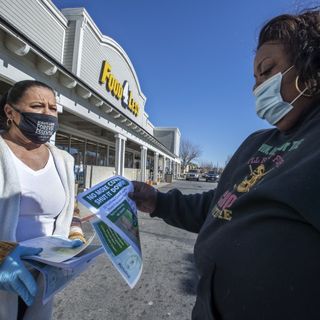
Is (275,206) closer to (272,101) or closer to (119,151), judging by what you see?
(272,101)

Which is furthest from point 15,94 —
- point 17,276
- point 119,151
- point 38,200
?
point 119,151

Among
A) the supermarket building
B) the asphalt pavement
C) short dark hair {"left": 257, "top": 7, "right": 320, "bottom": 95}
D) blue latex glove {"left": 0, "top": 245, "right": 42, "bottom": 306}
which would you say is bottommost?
the asphalt pavement

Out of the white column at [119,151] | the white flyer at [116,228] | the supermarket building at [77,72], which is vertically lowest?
the white flyer at [116,228]

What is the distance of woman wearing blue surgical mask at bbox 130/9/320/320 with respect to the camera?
0.71 m

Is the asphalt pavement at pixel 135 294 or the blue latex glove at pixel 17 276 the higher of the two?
the blue latex glove at pixel 17 276

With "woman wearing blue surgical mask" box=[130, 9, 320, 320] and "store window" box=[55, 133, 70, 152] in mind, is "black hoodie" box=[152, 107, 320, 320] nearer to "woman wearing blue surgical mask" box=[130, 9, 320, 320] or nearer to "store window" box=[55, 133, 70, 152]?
"woman wearing blue surgical mask" box=[130, 9, 320, 320]

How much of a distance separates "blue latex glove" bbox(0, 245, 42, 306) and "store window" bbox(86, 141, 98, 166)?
13171 millimetres

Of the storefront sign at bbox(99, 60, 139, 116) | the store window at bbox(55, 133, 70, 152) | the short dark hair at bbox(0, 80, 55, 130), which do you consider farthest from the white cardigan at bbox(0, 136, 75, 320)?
the storefront sign at bbox(99, 60, 139, 116)

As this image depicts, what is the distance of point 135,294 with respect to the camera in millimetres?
3527

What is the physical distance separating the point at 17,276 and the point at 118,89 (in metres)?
13.9

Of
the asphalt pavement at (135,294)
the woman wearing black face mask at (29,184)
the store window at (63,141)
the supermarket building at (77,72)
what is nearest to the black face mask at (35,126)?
the woman wearing black face mask at (29,184)

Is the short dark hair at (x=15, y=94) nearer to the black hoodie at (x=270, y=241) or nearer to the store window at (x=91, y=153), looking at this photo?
the black hoodie at (x=270, y=241)

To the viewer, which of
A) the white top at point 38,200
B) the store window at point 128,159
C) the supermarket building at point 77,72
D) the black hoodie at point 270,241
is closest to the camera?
the black hoodie at point 270,241

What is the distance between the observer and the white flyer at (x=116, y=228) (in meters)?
0.99
